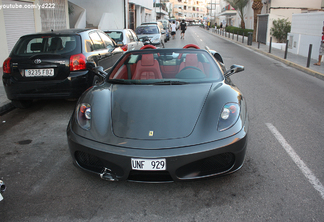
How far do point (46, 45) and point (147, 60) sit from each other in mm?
2656

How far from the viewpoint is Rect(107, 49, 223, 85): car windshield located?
402 cm

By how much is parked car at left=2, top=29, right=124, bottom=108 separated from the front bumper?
284 cm

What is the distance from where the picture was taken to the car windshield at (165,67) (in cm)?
402

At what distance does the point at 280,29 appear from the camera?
73.4 feet

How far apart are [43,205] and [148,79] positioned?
1.96 metres

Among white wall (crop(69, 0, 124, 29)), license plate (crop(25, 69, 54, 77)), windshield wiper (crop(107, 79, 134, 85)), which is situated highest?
white wall (crop(69, 0, 124, 29))

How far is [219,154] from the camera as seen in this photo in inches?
112

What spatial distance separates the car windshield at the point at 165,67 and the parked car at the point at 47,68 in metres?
1.56

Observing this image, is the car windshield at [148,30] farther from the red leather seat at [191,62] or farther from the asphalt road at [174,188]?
the red leather seat at [191,62]

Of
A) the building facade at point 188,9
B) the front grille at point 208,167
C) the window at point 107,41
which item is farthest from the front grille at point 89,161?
the building facade at point 188,9

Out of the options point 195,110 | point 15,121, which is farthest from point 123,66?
point 15,121

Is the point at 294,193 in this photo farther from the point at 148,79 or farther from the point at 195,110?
the point at 148,79

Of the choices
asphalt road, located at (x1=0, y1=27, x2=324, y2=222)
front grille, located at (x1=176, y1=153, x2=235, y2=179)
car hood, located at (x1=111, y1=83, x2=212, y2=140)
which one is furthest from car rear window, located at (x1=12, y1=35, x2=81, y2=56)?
front grille, located at (x1=176, y1=153, x2=235, y2=179)

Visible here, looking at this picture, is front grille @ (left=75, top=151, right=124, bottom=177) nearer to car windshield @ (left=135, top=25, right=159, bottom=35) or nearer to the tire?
the tire
